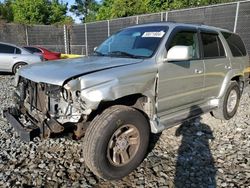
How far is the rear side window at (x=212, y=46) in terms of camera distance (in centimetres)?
482

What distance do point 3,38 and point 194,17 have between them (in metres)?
→ 15.3

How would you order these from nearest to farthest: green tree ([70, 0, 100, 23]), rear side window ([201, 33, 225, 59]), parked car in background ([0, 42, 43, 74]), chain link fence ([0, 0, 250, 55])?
rear side window ([201, 33, 225, 59]) < chain link fence ([0, 0, 250, 55]) < parked car in background ([0, 42, 43, 74]) < green tree ([70, 0, 100, 23])

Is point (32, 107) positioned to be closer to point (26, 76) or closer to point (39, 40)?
point (26, 76)

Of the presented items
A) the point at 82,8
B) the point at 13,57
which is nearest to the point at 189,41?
the point at 13,57

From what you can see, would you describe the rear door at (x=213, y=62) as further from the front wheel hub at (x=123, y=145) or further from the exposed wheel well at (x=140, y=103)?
the front wheel hub at (x=123, y=145)

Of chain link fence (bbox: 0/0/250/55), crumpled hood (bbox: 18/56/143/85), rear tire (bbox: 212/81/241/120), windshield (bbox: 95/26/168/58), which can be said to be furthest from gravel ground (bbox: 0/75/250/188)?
chain link fence (bbox: 0/0/250/55)

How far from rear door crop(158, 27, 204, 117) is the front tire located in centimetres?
58

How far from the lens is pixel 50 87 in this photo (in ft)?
10.7

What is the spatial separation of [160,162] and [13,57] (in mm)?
10194

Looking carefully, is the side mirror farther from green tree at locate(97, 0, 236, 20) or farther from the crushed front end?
green tree at locate(97, 0, 236, 20)

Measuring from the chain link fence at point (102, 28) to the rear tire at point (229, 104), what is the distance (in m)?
5.24

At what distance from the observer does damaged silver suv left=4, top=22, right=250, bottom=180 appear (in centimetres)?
320

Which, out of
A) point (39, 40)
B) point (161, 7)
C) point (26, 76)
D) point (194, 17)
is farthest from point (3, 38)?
point (26, 76)

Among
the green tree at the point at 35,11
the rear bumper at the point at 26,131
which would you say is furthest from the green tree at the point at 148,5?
the rear bumper at the point at 26,131
